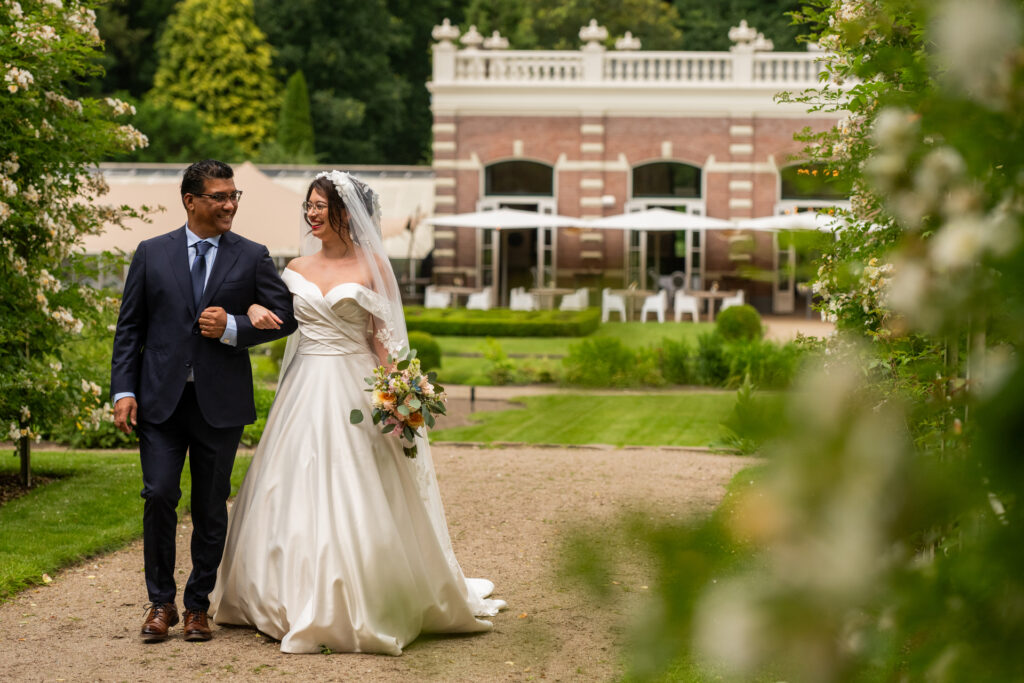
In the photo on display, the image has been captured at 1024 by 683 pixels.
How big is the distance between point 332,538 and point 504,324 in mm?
15872

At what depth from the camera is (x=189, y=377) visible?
14.9 feet

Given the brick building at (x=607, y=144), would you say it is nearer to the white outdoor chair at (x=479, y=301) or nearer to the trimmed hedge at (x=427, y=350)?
the white outdoor chair at (x=479, y=301)

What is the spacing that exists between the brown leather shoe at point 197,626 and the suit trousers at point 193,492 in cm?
3

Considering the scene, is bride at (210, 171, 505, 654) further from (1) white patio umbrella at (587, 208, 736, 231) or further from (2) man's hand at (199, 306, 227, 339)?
(1) white patio umbrella at (587, 208, 736, 231)

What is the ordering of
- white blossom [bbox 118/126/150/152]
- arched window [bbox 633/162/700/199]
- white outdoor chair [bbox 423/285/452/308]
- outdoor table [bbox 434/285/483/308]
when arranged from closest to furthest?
white blossom [bbox 118/126/150/152] → white outdoor chair [bbox 423/285/452/308] → outdoor table [bbox 434/285/483/308] → arched window [bbox 633/162/700/199]

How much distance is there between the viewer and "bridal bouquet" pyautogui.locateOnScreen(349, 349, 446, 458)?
15.2ft

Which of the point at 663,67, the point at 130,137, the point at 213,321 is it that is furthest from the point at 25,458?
the point at 663,67

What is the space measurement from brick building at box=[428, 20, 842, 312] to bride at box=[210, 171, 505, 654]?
2163 centimetres

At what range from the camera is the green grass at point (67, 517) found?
570 cm

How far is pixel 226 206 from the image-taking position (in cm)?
466

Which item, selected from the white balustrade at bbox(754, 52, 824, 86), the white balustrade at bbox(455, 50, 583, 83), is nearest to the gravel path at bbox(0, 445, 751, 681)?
the white balustrade at bbox(455, 50, 583, 83)

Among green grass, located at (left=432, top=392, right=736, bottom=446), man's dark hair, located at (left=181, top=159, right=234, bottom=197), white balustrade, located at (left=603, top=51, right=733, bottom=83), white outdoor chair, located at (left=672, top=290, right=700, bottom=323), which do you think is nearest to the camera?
man's dark hair, located at (left=181, top=159, right=234, bottom=197)

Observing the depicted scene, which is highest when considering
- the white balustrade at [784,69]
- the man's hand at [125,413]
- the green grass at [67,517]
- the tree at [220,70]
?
the tree at [220,70]

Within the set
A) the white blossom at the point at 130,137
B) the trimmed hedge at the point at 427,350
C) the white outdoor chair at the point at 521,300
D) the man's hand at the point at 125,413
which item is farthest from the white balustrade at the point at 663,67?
the man's hand at the point at 125,413
